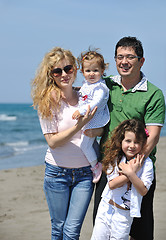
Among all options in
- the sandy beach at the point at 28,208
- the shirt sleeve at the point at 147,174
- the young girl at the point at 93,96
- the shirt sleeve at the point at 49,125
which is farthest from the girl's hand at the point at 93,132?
the sandy beach at the point at 28,208

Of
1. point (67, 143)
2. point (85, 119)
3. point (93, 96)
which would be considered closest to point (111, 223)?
point (67, 143)

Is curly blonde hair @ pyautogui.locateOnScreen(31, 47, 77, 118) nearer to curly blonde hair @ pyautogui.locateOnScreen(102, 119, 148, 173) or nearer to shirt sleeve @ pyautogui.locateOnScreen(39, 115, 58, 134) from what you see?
shirt sleeve @ pyautogui.locateOnScreen(39, 115, 58, 134)

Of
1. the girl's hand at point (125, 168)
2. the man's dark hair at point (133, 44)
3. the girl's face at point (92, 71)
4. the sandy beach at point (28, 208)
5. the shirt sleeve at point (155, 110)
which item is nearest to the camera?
the girl's hand at point (125, 168)

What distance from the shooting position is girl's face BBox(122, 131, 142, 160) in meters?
3.27

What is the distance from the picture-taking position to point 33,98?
3629 mm

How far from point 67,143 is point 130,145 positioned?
2.06ft

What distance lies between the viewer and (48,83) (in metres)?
3.57

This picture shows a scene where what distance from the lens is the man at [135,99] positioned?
11.0ft

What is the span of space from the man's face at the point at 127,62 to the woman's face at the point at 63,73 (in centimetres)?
46

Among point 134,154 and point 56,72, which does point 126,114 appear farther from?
point 56,72

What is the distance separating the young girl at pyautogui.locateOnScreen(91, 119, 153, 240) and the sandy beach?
214cm

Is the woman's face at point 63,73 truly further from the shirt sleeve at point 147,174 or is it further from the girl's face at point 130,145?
the shirt sleeve at point 147,174

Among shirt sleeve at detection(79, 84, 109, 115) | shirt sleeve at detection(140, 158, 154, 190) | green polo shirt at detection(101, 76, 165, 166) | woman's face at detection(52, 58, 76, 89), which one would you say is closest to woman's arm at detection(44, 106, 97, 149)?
shirt sleeve at detection(79, 84, 109, 115)

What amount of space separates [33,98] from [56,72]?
14.1 inches
